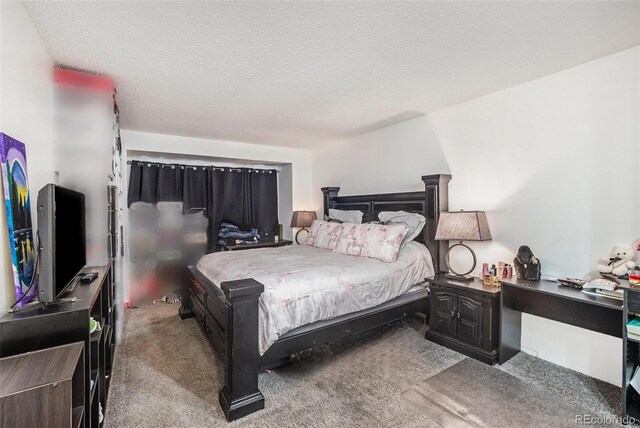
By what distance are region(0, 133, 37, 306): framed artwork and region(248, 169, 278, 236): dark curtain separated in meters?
3.70

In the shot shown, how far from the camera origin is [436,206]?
3.22 meters

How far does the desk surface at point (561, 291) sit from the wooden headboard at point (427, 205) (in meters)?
0.80

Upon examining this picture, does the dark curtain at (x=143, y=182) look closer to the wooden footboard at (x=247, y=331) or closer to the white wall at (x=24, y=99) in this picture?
the wooden footboard at (x=247, y=331)

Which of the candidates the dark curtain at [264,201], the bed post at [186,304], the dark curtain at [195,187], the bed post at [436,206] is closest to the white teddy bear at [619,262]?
the bed post at [436,206]

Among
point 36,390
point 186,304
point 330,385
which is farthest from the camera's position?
point 186,304

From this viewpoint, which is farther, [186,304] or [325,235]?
[325,235]

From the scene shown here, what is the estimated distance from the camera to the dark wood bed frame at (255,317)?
1.91 m

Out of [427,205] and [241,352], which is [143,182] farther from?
[427,205]

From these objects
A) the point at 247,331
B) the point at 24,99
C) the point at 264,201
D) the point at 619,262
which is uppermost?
the point at 24,99

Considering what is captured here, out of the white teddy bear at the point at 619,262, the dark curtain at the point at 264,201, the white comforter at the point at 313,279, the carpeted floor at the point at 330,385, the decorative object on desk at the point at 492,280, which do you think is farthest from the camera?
the dark curtain at the point at 264,201

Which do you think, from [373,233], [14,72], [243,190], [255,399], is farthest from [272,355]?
[243,190]

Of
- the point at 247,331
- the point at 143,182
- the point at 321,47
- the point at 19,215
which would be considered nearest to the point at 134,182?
the point at 143,182

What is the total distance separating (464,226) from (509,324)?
0.87 m

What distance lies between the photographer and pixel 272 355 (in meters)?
2.13
